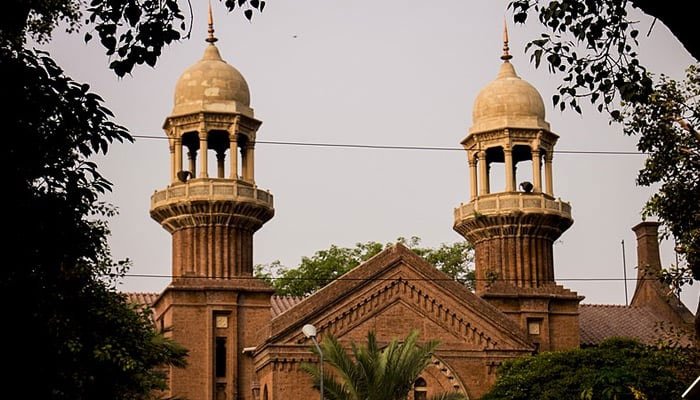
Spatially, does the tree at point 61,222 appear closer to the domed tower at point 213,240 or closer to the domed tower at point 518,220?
the domed tower at point 213,240

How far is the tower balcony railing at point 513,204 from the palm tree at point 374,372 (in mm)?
14297

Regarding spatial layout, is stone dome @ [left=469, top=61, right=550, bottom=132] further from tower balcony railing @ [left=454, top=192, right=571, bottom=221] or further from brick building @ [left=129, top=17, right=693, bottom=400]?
tower balcony railing @ [left=454, top=192, right=571, bottom=221]

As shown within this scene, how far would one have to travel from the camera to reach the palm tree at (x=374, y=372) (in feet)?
142

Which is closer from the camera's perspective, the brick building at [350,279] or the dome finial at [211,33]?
A: the brick building at [350,279]

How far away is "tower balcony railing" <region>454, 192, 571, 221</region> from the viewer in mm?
58062

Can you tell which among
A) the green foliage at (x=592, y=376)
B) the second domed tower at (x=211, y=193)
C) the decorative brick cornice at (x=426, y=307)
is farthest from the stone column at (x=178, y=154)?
the green foliage at (x=592, y=376)

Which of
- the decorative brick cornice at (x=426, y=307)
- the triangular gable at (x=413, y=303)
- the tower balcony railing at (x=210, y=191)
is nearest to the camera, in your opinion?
the triangular gable at (x=413, y=303)

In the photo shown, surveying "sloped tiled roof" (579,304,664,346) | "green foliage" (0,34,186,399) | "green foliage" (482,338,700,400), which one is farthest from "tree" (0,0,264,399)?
"sloped tiled roof" (579,304,664,346)

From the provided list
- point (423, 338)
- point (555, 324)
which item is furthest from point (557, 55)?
point (555, 324)

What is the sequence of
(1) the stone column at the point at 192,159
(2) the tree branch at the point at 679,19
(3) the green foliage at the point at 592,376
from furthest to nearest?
(1) the stone column at the point at 192,159 < (3) the green foliage at the point at 592,376 < (2) the tree branch at the point at 679,19

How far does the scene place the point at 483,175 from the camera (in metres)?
59.0

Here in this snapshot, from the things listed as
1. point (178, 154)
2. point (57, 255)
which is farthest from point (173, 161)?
point (57, 255)

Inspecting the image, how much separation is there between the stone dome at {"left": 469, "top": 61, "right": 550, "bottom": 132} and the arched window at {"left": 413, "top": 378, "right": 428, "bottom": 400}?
12089 millimetres

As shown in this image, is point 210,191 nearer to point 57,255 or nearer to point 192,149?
point 192,149
